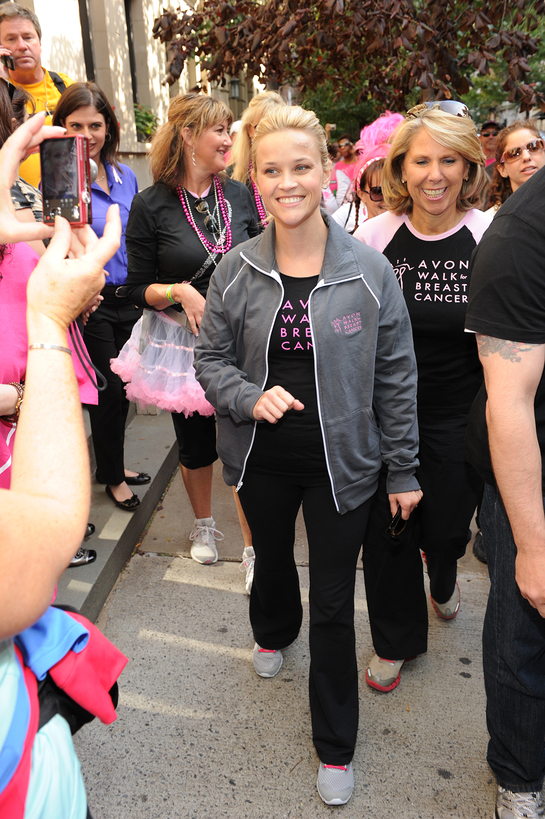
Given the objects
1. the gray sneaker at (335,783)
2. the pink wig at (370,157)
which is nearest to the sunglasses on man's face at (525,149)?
the pink wig at (370,157)

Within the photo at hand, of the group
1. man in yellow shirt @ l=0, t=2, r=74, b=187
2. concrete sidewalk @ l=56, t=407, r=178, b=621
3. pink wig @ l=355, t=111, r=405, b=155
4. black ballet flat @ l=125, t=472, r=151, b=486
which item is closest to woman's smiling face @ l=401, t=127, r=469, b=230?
pink wig @ l=355, t=111, r=405, b=155

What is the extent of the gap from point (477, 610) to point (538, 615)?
137 cm

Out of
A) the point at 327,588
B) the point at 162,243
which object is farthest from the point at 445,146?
the point at 327,588

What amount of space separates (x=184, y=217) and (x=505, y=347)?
2006mm

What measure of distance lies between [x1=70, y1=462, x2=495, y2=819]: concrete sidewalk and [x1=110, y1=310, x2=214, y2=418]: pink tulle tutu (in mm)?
990

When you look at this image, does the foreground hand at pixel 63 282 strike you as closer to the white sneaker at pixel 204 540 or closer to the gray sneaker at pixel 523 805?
the gray sneaker at pixel 523 805

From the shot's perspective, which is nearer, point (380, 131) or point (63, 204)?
point (63, 204)

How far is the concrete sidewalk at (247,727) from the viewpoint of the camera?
2.19 metres

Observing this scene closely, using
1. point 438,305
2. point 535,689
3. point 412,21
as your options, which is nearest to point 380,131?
point 438,305

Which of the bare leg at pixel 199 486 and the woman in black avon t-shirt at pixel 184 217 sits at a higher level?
the woman in black avon t-shirt at pixel 184 217

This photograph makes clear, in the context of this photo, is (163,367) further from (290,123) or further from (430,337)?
(290,123)

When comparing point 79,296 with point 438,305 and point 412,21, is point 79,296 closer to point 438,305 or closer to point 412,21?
point 438,305

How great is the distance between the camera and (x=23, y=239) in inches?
49.8

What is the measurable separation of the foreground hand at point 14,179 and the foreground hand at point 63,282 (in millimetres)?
112
